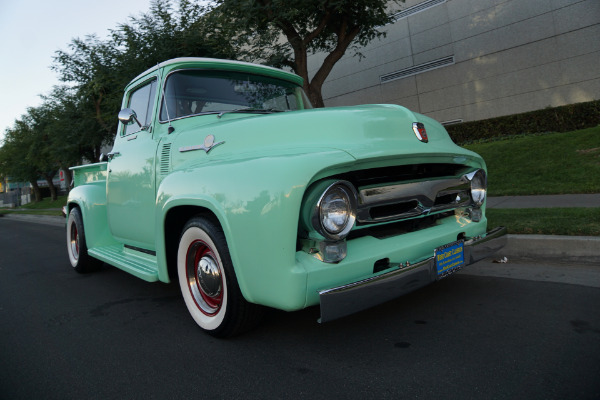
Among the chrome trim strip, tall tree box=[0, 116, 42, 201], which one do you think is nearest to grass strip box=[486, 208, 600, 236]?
the chrome trim strip

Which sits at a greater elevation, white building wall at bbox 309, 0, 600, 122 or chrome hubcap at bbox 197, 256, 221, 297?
white building wall at bbox 309, 0, 600, 122

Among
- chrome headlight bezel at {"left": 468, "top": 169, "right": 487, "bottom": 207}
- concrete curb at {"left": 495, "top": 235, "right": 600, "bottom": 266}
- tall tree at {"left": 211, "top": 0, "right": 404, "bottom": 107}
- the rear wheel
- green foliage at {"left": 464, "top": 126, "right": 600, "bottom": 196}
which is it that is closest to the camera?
chrome headlight bezel at {"left": 468, "top": 169, "right": 487, "bottom": 207}

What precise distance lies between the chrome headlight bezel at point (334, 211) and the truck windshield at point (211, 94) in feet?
5.17

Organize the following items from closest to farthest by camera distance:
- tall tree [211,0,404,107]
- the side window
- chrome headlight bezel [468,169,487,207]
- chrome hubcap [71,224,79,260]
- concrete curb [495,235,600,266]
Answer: chrome headlight bezel [468,169,487,207], the side window, concrete curb [495,235,600,266], chrome hubcap [71,224,79,260], tall tree [211,0,404,107]

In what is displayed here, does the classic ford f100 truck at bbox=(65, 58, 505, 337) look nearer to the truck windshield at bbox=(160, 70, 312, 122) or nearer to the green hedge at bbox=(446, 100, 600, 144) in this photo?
the truck windshield at bbox=(160, 70, 312, 122)

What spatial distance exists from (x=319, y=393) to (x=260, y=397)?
295 mm

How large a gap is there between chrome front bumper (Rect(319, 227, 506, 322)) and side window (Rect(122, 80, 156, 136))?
8.29ft

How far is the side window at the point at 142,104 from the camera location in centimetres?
382

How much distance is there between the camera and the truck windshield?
3.54 metres

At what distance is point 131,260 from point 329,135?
7.76 ft

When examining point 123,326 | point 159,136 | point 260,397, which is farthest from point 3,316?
point 260,397

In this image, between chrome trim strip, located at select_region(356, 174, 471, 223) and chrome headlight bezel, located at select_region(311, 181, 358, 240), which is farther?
chrome trim strip, located at select_region(356, 174, 471, 223)

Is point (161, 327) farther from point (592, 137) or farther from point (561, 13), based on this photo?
point (561, 13)

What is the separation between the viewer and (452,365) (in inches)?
88.4
